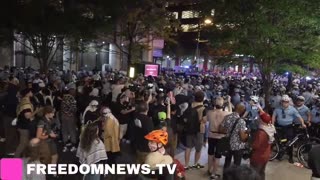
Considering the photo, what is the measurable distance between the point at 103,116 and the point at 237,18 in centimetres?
582

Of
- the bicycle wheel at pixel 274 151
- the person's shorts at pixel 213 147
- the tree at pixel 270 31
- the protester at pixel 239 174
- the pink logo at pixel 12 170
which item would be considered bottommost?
the bicycle wheel at pixel 274 151

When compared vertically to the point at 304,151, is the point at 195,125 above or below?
above

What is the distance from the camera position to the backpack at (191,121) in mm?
8859

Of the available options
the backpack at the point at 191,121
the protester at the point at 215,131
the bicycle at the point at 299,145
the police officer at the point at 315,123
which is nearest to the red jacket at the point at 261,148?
the protester at the point at 215,131

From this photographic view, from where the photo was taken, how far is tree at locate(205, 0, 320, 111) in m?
11.0

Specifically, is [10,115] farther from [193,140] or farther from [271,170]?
[271,170]

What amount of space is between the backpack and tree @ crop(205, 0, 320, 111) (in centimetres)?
362

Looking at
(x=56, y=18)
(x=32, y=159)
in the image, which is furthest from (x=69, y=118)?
(x=56, y=18)

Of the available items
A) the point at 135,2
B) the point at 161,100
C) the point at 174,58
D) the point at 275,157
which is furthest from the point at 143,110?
the point at 174,58

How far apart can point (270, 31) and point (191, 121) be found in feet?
12.8

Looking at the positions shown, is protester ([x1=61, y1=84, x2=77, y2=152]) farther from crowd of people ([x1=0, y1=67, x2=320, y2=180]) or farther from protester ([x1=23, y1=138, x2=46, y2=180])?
protester ([x1=23, y1=138, x2=46, y2=180])

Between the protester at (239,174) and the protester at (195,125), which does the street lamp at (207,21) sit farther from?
the protester at (239,174)

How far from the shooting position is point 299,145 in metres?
9.91

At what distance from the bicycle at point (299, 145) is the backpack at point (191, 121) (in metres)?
2.37
